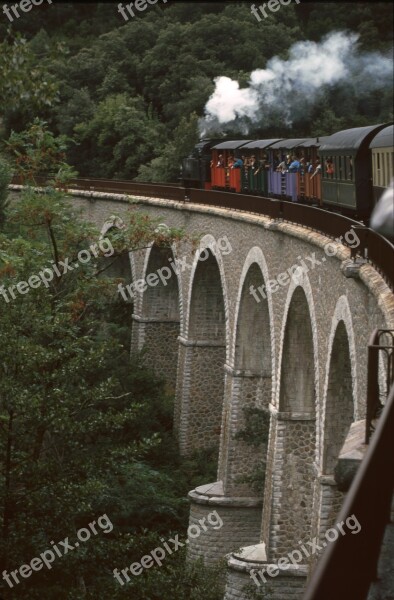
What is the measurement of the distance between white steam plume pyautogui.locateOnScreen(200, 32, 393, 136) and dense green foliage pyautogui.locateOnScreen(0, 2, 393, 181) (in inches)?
31.6

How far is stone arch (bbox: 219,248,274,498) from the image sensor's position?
2684 cm

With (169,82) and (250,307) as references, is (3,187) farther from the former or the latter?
(169,82)

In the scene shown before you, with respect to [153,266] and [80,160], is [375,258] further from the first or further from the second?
[80,160]

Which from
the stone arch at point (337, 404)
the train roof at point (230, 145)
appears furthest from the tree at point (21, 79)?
the train roof at point (230, 145)

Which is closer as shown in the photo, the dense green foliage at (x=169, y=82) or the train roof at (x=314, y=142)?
the train roof at (x=314, y=142)

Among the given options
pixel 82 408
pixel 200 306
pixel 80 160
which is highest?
pixel 80 160

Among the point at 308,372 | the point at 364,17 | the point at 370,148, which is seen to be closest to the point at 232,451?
the point at 308,372

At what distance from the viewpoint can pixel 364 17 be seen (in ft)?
219

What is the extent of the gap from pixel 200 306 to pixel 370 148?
13.4 m

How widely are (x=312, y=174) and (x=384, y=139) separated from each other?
7.76 m

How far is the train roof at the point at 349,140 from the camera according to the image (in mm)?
20297

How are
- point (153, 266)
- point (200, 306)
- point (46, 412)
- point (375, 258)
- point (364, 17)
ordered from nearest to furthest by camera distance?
point (375, 258) → point (46, 412) → point (200, 306) → point (153, 266) → point (364, 17)

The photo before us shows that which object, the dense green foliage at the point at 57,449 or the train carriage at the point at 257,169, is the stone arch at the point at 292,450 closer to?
the dense green foliage at the point at 57,449

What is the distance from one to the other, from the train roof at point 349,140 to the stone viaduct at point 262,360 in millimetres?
1703
